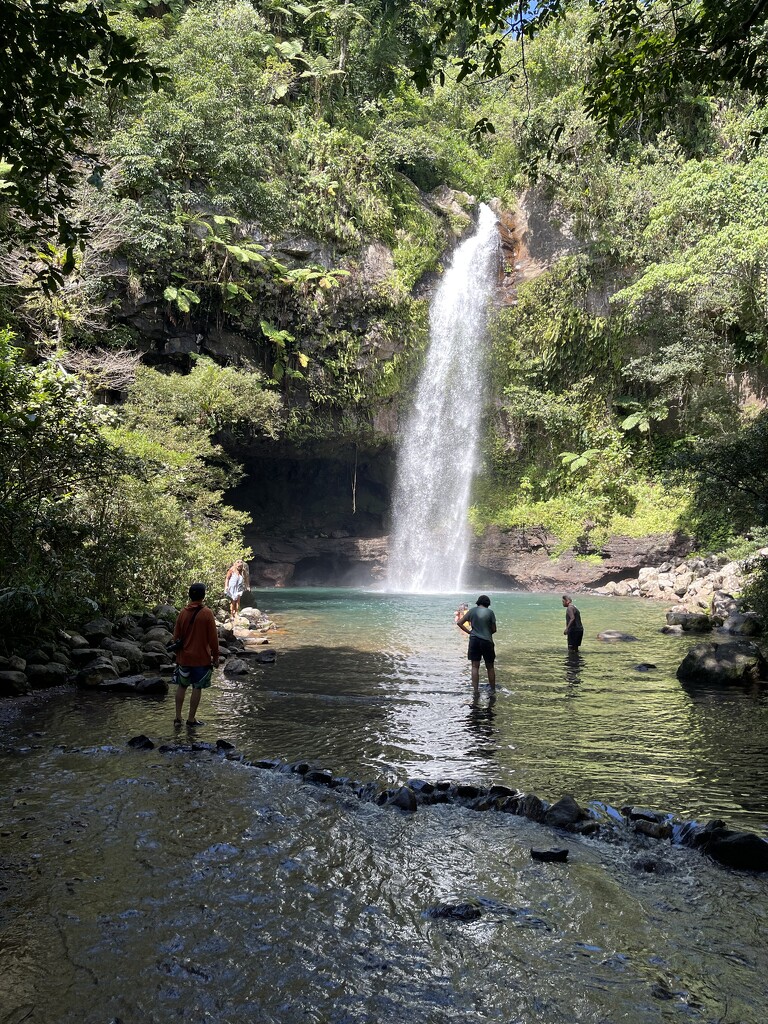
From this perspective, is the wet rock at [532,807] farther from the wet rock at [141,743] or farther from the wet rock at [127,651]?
the wet rock at [127,651]

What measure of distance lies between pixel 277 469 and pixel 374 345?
8.12 metres

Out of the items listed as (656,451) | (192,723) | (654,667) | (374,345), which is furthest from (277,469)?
(192,723)

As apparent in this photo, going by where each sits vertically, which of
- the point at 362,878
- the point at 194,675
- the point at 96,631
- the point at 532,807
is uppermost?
the point at 96,631

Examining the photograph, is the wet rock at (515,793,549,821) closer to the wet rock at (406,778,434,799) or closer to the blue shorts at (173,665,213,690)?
the wet rock at (406,778,434,799)

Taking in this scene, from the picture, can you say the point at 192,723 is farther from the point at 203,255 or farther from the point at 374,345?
the point at 374,345

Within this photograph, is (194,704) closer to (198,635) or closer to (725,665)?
(198,635)

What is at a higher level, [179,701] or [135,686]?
[179,701]

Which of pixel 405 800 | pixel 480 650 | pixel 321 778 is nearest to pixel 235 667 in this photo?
pixel 480 650

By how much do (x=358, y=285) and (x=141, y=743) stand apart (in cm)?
2433

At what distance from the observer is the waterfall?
30.7m

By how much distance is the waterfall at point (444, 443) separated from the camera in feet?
101

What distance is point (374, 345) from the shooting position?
93.9 feet

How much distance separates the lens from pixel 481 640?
927 cm

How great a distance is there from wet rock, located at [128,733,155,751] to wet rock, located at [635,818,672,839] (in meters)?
4.29
